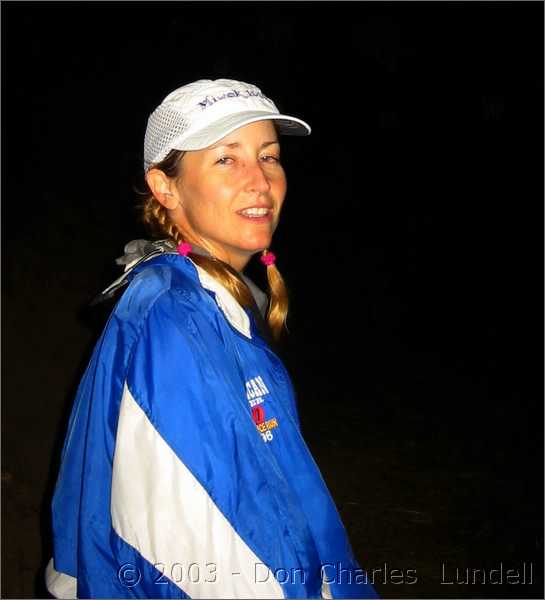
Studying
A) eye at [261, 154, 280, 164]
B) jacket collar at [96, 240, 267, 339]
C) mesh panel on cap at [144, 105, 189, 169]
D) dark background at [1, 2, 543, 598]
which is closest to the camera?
jacket collar at [96, 240, 267, 339]

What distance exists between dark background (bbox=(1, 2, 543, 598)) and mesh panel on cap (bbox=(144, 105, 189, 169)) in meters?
2.02

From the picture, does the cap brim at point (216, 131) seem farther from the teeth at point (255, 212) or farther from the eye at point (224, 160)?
the teeth at point (255, 212)

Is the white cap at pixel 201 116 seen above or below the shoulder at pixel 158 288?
above

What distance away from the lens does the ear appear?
59.6 inches

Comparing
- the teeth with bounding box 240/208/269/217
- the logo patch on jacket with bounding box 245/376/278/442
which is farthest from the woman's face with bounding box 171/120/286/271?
the logo patch on jacket with bounding box 245/376/278/442

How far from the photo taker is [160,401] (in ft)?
3.61

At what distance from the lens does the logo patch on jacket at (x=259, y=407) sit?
126 centimetres

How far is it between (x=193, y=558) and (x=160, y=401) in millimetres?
295

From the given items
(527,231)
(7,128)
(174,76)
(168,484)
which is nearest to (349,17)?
(174,76)

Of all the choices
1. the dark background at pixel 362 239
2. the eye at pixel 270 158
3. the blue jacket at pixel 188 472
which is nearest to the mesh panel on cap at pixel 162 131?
the eye at pixel 270 158

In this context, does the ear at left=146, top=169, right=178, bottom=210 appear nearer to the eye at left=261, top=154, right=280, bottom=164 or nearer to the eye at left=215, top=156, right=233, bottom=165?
the eye at left=215, top=156, right=233, bottom=165

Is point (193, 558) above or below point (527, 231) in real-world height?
above

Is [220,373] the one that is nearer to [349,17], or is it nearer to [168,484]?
[168,484]

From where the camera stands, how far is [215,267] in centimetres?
141
